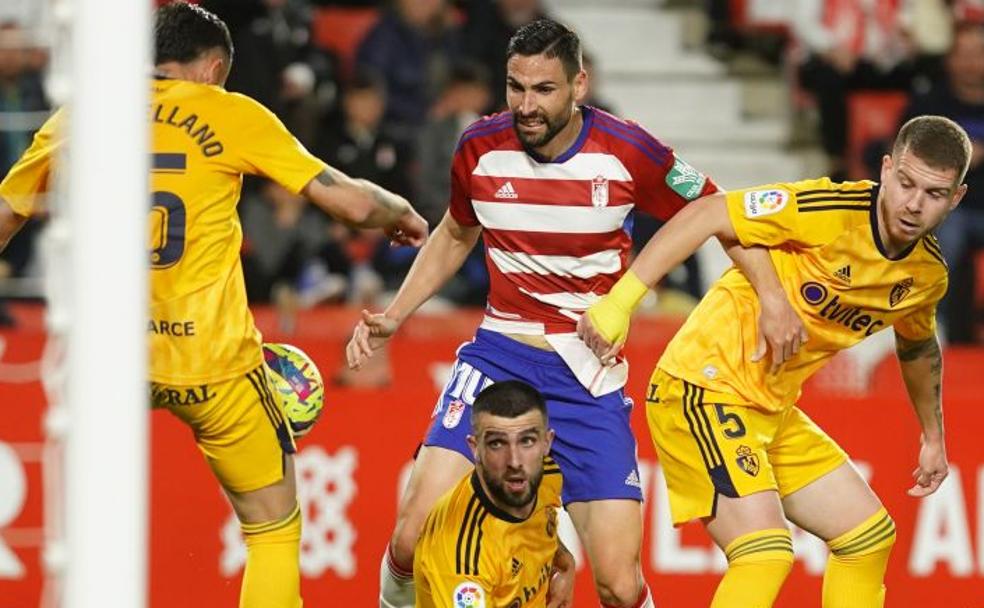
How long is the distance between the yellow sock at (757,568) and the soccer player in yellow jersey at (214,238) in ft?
4.54

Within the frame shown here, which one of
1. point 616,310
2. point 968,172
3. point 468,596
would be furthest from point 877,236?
point 968,172

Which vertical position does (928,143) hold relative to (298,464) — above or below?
above

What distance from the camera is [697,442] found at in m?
5.90

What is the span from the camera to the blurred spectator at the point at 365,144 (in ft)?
34.6

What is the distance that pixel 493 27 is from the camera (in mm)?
11852

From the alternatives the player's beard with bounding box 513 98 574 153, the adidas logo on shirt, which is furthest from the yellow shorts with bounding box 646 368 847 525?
the player's beard with bounding box 513 98 574 153

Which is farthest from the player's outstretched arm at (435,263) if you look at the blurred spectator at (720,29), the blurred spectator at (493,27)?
the blurred spectator at (720,29)

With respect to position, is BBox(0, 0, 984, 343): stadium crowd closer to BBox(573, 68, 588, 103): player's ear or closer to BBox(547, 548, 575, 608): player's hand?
BBox(573, 68, 588, 103): player's ear

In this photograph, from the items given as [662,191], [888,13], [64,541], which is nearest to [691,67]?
[888,13]

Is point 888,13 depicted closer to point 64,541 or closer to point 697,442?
point 697,442

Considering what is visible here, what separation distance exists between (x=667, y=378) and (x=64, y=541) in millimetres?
2557

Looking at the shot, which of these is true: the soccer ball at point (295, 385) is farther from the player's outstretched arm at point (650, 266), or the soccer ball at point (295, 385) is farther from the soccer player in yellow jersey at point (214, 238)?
the player's outstretched arm at point (650, 266)

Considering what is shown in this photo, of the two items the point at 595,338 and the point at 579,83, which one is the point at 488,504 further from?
the point at 579,83

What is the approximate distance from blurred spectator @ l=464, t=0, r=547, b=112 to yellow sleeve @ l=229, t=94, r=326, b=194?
5.90 m
